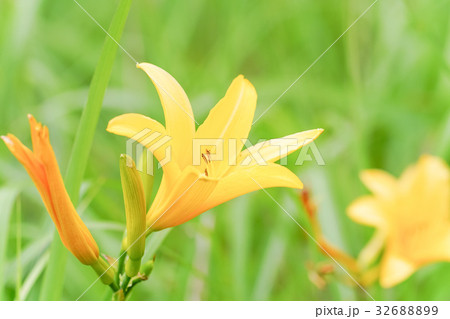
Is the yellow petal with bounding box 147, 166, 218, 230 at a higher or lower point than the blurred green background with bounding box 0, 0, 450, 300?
lower

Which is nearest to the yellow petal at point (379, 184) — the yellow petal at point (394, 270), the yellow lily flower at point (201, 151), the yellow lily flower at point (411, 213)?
the yellow lily flower at point (411, 213)

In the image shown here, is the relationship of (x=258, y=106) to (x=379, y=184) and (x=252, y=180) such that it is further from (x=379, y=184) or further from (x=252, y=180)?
(x=252, y=180)

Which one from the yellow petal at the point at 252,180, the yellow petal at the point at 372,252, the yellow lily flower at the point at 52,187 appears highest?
the yellow petal at the point at 372,252

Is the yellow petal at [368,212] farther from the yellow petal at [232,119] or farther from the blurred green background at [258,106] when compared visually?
the yellow petal at [232,119]

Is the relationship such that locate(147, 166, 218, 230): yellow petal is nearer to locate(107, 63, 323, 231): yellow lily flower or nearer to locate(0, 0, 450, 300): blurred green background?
locate(107, 63, 323, 231): yellow lily flower

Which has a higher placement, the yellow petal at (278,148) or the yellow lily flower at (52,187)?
the yellow petal at (278,148)

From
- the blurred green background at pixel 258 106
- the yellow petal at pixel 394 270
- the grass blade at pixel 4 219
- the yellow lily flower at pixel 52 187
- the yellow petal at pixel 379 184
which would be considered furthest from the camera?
the blurred green background at pixel 258 106

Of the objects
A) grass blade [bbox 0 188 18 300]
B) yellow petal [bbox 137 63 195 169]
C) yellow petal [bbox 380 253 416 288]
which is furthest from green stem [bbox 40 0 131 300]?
yellow petal [bbox 380 253 416 288]
